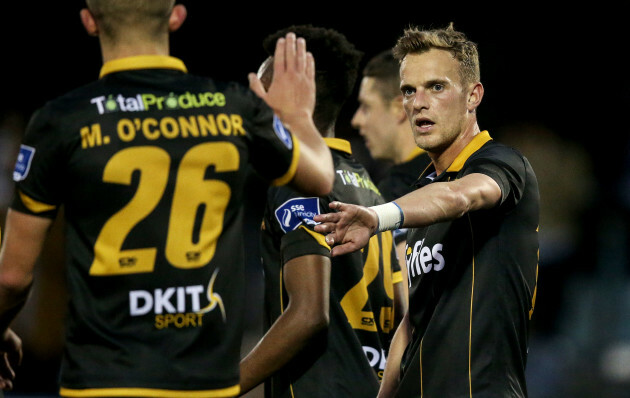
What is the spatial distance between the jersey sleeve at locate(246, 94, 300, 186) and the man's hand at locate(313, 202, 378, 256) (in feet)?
0.75

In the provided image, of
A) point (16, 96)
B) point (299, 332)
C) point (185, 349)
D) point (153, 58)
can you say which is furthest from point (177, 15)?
point (16, 96)

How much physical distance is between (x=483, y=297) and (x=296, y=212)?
0.86 metres

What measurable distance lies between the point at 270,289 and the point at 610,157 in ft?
28.0

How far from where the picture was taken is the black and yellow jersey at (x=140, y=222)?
8.25 ft

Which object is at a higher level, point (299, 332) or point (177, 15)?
point (177, 15)

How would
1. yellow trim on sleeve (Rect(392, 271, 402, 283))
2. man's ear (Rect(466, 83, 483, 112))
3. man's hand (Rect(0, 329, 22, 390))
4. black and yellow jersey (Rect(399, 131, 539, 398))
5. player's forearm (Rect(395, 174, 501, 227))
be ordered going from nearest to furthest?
man's hand (Rect(0, 329, 22, 390)) < player's forearm (Rect(395, 174, 501, 227)) < black and yellow jersey (Rect(399, 131, 539, 398)) < man's ear (Rect(466, 83, 483, 112)) < yellow trim on sleeve (Rect(392, 271, 402, 283))

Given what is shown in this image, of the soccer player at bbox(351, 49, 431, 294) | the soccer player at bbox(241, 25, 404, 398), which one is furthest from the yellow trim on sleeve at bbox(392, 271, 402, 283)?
the soccer player at bbox(351, 49, 431, 294)

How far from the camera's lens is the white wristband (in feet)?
9.75

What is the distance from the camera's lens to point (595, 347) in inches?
387

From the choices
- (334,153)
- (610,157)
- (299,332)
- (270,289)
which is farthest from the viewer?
(610,157)

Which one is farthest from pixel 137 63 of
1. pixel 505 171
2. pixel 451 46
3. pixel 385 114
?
pixel 385 114

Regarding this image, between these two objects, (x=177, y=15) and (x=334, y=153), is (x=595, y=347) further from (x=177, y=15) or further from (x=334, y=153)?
(x=177, y=15)

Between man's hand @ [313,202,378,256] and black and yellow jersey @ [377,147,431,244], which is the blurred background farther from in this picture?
man's hand @ [313,202,378,256]

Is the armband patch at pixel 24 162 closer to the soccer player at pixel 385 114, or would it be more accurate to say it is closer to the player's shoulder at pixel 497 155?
the player's shoulder at pixel 497 155
